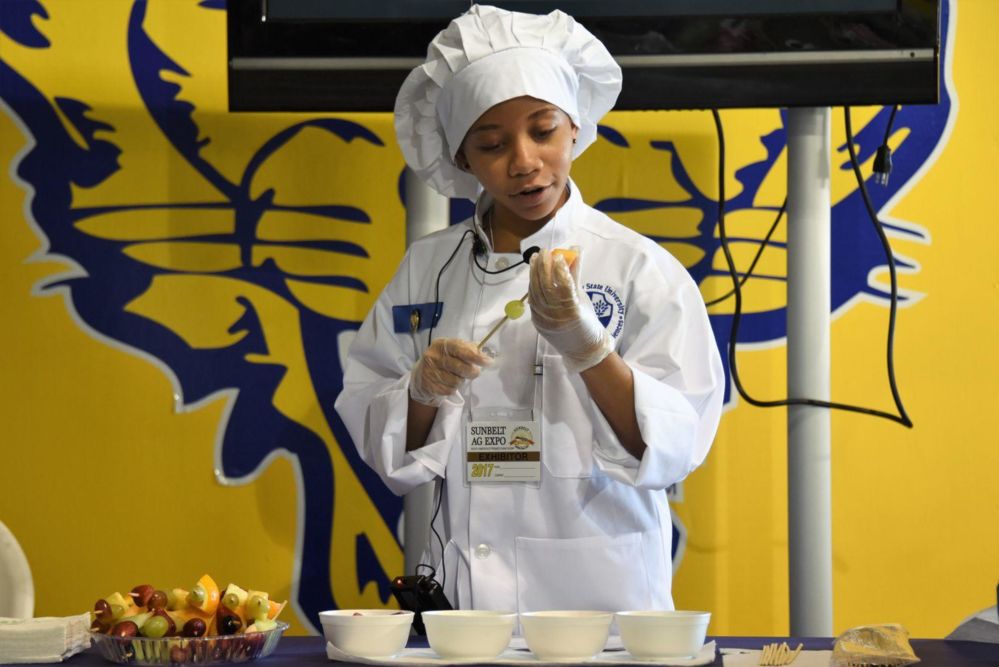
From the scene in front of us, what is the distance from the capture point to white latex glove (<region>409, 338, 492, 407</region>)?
1627mm

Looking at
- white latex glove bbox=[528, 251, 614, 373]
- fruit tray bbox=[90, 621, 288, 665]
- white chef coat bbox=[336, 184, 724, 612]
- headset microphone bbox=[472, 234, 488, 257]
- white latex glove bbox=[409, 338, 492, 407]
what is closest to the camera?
fruit tray bbox=[90, 621, 288, 665]

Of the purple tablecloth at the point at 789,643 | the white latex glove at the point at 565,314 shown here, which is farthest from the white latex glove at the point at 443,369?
the purple tablecloth at the point at 789,643

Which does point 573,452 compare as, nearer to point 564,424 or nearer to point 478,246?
point 564,424

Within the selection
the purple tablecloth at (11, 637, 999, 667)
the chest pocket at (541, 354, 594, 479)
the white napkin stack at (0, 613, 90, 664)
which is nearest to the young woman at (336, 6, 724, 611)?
the chest pocket at (541, 354, 594, 479)

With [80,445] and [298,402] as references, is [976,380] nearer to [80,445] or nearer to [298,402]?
[298,402]

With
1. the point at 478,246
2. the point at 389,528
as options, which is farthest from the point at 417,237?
the point at 389,528

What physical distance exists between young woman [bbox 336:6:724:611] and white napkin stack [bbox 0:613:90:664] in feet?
1.85

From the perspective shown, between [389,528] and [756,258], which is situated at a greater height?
[756,258]

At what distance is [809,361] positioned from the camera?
7.80 feet

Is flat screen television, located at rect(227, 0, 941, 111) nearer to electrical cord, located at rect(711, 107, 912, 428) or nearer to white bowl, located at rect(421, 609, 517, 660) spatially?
electrical cord, located at rect(711, 107, 912, 428)

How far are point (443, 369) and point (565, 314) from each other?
23 cm

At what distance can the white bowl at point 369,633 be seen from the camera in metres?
1.33

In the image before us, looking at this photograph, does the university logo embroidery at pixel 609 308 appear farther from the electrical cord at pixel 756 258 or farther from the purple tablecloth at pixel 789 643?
the electrical cord at pixel 756 258

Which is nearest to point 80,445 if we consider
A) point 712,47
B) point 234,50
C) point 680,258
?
point 234,50
